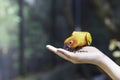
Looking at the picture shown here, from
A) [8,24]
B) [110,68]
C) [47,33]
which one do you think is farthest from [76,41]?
[47,33]

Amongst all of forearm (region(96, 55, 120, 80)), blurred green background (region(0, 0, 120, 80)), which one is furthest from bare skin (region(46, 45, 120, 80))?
blurred green background (region(0, 0, 120, 80))

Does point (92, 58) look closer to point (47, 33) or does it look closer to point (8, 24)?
point (8, 24)

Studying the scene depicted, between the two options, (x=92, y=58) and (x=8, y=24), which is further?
(x=8, y=24)

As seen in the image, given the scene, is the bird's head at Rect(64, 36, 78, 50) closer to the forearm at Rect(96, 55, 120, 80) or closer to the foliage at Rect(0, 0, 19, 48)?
the forearm at Rect(96, 55, 120, 80)

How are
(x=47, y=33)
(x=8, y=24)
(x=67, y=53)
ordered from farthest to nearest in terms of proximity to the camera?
1. (x=47, y=33)
2. (x=8, y=24)
3. (x=67, y=53)

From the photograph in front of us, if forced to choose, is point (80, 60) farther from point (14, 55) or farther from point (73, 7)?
point (73, 7)

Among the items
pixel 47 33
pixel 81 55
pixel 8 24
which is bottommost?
pixel 47 33
